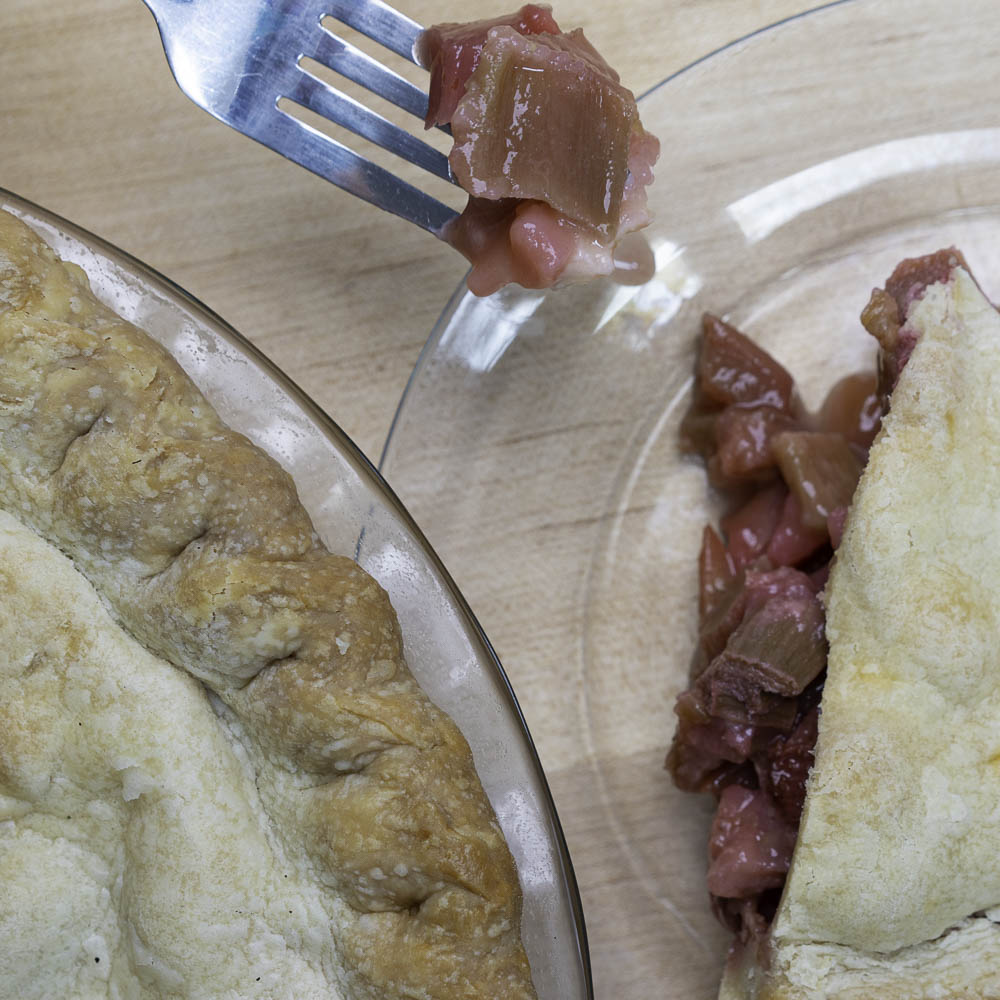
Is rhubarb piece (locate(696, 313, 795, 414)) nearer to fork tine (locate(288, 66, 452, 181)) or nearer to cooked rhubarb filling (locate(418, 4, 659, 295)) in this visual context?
cooked rhubarb filling (locate(418, 4, 659, 295))

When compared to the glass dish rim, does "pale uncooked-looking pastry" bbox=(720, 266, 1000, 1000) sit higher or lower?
lower

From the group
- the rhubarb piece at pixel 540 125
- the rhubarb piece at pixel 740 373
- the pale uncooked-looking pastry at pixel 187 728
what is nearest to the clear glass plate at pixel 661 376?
the rhubarb piece at pixel 740 373

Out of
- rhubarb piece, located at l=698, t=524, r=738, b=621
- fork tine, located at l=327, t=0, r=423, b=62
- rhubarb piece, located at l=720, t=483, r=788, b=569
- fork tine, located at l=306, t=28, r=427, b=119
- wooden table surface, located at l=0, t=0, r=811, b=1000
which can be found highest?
fork tine, located at l=327, t=0, r=423, b=62

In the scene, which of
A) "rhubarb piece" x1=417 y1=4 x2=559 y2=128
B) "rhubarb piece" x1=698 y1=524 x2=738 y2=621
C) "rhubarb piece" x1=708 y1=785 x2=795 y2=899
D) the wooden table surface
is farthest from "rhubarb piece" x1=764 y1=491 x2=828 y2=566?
"rhubarb piece" x1=417 y1=4 x2=559 y2=128

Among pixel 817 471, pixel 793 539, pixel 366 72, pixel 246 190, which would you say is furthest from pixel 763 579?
pixel 246 190

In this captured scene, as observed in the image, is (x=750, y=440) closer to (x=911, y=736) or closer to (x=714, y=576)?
(x=714, y=576)

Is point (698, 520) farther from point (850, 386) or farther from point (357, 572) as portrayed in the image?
point (357, 572)
